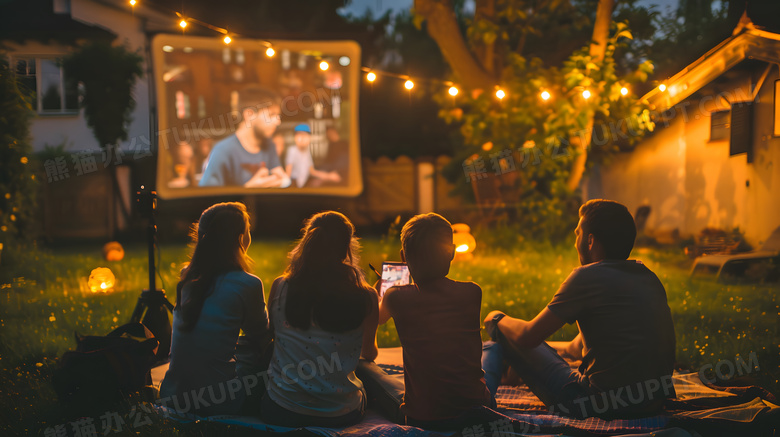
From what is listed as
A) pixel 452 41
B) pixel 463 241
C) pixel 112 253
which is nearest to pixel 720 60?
pixel 452 41

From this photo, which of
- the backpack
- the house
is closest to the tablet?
the backpack

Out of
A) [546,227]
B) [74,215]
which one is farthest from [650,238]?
[74,215]

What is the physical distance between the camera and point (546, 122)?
342 inches

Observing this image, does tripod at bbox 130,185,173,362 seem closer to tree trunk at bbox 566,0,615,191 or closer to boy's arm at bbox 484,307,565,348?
boy's arm at bbox 484,307,565,348

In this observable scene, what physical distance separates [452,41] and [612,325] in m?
7.81

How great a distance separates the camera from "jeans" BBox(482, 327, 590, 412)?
315cm

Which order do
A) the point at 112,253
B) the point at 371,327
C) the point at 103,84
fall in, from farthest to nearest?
1. the point at 103,84
2. the point at 112,253
3. the point at 371,327

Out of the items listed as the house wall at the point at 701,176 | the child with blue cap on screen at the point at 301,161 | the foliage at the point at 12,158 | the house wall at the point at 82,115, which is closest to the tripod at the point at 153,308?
the foliage at the point at 12,158

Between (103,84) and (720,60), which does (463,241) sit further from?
(103,84)

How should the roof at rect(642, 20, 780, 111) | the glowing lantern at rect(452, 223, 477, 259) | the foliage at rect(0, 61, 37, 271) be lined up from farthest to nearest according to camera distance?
the foliage at rect(0, 61, 37, 271) → the roof at rect(642, 20, 780, 111) → the glowing lantern at rect(452, 223, 477, 259)

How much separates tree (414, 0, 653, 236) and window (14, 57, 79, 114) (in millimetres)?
10848

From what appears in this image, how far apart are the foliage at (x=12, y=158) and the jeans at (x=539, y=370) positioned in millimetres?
7279

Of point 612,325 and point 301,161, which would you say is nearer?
point 612,325

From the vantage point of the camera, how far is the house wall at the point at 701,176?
327 inches
